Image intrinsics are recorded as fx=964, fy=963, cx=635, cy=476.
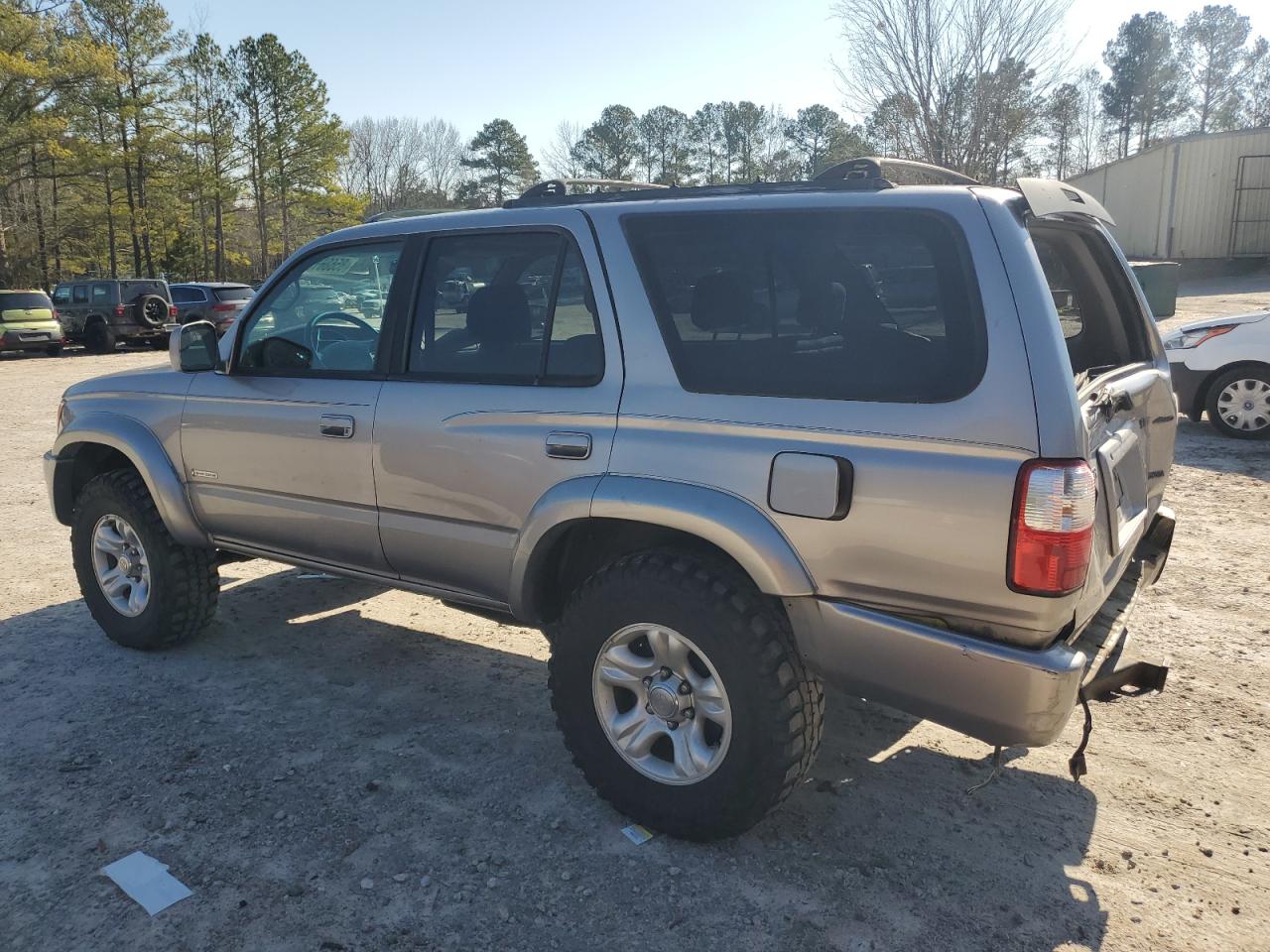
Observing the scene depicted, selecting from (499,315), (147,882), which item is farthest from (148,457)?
(147,882)

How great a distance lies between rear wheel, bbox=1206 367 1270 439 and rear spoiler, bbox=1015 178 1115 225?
6774 millimetres

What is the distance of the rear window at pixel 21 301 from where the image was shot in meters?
21.0

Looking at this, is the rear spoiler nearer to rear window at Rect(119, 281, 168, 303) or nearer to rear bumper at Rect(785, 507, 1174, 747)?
rear bumper at Rect(785, 507, 1174, 747)

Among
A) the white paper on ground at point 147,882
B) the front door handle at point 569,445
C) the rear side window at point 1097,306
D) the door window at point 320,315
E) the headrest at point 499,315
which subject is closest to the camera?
→ the white paper on ground at point 147,882

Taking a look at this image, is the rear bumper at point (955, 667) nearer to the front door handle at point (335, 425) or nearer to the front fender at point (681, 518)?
the front fender at point (681, 518)

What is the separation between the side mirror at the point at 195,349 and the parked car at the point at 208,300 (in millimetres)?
19792

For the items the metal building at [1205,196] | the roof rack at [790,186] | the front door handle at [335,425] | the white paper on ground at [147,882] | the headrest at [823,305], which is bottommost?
the white paper on ground at [147,882]

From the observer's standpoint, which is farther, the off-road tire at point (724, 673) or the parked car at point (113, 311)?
the parked car at point (113, 311)

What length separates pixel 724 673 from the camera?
8.92 feet

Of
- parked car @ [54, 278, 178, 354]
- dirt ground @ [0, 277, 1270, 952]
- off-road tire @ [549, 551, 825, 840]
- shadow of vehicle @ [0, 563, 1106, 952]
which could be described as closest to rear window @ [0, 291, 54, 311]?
parked car @ [54, 278, 178, 354]

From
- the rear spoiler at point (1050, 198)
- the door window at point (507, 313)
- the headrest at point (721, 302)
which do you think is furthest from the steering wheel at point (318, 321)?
the rear spoiler at point (1050, 198)

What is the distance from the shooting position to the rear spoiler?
102 inches

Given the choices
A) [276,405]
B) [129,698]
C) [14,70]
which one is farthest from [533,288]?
[14,70]

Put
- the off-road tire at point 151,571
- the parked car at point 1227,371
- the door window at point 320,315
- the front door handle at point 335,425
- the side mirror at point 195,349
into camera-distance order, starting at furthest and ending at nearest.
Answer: the parked car at point 1227,371 < the off-road tire at point 151,571 < the side mirror at point 195,349 < the door window at point 320,315 < the front door handle at point 335,425
